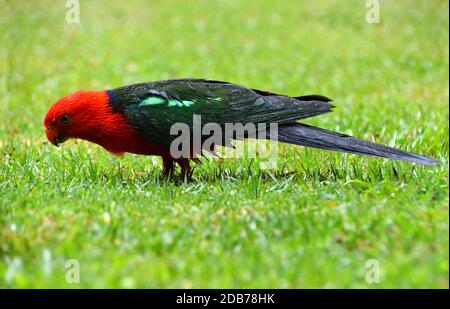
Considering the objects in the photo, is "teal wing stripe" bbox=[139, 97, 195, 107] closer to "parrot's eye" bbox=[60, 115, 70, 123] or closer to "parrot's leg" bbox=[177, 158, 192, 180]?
"parrot's leg" bbox=[177, 158, 192, 180]

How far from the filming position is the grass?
3.56 metres

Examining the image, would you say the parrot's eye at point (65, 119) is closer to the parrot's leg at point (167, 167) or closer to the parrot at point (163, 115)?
the parrot at point (163, 115)

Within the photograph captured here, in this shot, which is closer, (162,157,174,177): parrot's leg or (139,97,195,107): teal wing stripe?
(139,97,195,107): teal wing stripe

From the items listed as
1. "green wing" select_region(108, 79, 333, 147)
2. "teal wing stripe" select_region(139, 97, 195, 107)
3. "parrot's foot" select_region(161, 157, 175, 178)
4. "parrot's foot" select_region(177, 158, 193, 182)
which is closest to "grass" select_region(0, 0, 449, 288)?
"parrot's foot" select_region(177, 158, 193, 182)

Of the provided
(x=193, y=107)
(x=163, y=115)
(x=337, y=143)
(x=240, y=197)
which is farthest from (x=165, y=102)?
(x=337, y=143)

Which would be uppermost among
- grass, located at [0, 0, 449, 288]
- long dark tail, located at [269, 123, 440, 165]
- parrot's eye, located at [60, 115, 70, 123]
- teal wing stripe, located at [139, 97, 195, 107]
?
teal wing stripe, located at [139, 97, 195, 107]

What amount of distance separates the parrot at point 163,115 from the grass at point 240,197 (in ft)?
1.12

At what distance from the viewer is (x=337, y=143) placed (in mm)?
5137

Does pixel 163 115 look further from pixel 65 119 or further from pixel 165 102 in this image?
pixel 65 119

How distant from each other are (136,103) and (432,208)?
7.88ft

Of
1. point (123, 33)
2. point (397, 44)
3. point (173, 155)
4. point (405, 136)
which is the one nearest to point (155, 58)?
point (123, 33)

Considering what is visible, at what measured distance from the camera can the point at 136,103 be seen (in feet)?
17.6

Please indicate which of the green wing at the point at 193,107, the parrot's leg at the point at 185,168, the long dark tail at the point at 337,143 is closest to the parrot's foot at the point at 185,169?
the parrot's leg at the point at 185,168

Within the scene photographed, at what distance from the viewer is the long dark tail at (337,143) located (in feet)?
16.4
